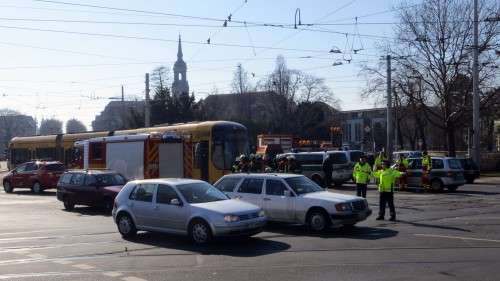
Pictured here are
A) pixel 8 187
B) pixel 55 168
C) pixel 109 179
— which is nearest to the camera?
pixel 109 179

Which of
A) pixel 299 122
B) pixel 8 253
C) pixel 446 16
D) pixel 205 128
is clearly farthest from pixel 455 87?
pixel 8 253

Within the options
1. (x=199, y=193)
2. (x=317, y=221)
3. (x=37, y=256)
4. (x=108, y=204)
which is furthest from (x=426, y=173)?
(x=37, y=256)

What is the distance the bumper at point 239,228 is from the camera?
13547 mm

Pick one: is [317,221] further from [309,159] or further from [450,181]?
[309,159]

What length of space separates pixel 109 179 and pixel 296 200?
32.8ft

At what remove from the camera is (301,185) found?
16797 mm

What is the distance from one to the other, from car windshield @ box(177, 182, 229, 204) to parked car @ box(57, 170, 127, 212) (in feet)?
27.7

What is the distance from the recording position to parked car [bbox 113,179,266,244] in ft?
45.0

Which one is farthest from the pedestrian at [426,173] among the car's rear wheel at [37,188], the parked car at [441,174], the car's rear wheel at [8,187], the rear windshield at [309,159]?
the car's rear wheel at [8,187]

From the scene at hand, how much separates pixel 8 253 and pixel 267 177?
262 inches

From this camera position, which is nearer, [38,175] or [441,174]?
[441,174]

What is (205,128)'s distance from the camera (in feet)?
96.2

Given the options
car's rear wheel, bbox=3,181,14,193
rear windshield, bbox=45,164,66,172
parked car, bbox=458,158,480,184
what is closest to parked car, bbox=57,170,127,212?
rear windshield, bbox=45,164,66,172

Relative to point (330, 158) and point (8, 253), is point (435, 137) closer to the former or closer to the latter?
point (330, 158)
